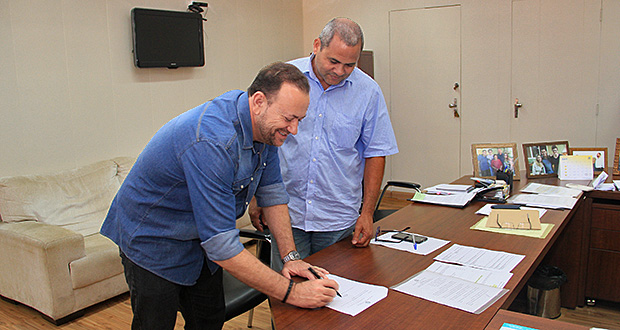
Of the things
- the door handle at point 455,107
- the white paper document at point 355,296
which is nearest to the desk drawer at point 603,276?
the white paper document at point 355,296

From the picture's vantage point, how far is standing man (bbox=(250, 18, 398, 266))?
2090 mm

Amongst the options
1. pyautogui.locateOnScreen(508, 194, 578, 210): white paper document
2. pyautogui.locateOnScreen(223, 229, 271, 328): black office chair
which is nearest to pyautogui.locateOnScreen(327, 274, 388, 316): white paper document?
pyautogui.locateOnScreen(223, 229, 271, 328): black office chair

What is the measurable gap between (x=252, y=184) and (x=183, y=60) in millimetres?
3372

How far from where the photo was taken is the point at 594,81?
512 centimetres

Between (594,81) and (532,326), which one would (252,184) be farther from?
(594,81)

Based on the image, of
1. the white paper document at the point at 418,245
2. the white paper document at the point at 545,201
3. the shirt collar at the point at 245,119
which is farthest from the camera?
the white paper document at the point at 545,201

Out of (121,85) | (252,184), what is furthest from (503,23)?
(252,184)

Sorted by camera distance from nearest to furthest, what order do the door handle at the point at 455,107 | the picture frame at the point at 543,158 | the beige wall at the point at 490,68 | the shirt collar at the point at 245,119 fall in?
the shirt collar at the point at 245,119 < the picture frame at the point at 543,158 < the beige wall at the point at 490,68 < the door handle at the point at 455,107

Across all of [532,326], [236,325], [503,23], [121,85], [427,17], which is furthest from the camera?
[427,17]

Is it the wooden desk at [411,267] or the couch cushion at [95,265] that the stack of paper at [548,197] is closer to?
the wooden desk at [411,267]

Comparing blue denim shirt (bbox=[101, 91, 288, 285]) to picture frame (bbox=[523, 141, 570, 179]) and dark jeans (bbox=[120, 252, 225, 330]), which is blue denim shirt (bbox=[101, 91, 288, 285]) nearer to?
dark jeans (bbox=[120, 252, 225, 330])

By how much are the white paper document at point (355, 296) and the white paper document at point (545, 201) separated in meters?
1.43

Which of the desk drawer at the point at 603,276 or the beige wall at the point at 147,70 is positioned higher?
the beige wall at the point at 147,70

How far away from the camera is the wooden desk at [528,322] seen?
1.32 meters
